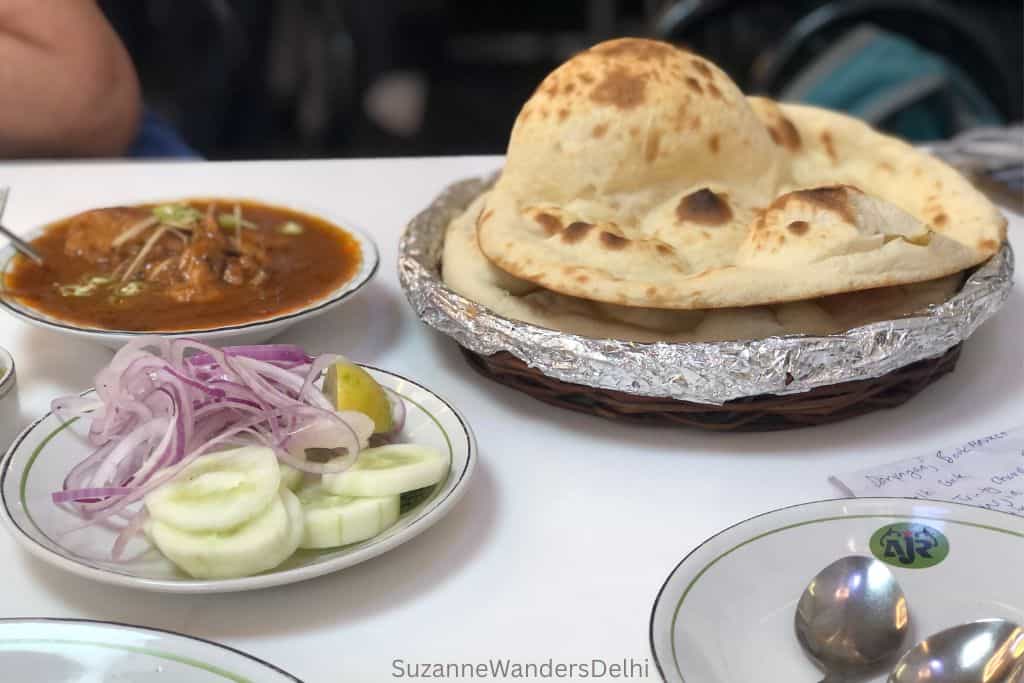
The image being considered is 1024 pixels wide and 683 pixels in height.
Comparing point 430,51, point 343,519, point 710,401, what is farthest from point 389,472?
point 430,51

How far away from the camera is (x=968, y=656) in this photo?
2.55 feet

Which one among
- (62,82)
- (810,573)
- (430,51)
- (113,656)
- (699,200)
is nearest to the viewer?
(113,656)

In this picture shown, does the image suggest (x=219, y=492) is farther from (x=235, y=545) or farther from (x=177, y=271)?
(x=177, y=271)

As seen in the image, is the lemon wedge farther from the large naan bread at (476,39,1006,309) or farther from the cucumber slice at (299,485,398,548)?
the large naan bread at (476,39,1006,309)

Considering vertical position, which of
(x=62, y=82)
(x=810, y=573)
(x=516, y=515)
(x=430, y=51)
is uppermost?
(x=810, y=573)

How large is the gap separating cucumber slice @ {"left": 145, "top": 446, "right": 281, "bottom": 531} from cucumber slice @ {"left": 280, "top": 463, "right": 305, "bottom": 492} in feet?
0.06

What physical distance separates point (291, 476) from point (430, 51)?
4.31 m

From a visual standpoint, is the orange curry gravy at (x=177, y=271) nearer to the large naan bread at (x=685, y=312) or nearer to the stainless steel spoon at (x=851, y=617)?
the large naan bread at (x=685, y=312)

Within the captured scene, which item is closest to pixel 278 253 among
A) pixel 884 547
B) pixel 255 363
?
pixel 255 363

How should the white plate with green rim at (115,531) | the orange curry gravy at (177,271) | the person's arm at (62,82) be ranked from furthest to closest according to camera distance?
the person's arm at (62,82) → the orange curry gravy at (177,271) → the white plate with green rim at (115,531)

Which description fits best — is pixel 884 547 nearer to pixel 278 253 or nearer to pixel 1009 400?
pixel 1009 400

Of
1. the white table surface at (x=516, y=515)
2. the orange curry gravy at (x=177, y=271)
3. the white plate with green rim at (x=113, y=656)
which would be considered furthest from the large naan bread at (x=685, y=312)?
the white plate with green rim at (x=113, y=656)

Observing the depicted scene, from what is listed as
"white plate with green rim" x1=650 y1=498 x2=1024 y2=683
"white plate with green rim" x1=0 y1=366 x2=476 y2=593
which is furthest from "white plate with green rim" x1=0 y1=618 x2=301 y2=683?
"white plate with green rim" x1=650 y1=498 x2=1024 y2=683

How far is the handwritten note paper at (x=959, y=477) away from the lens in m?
1.00
